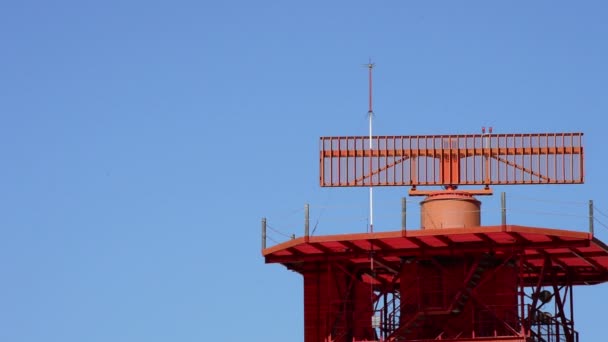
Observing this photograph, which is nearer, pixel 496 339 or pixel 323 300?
pixel 496 339

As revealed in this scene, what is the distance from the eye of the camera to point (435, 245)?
106 meters

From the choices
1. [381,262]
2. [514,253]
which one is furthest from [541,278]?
[381,262]

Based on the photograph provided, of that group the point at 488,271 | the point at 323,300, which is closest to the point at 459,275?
the point at 488,271

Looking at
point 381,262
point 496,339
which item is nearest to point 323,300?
point 381,262

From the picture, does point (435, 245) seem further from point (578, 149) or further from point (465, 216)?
point (578, 149)

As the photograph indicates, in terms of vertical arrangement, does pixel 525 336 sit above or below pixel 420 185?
below

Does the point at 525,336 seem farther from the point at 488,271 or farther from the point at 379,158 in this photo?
the point at 379,158

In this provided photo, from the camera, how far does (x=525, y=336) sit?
342 ft

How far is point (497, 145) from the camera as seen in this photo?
110 metres

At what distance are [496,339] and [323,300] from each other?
11.5m

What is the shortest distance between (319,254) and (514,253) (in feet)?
33.4

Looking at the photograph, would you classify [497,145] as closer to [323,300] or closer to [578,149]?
[578,149]

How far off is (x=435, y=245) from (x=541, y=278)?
17.9ft

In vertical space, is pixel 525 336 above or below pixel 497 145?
below
